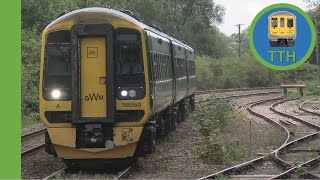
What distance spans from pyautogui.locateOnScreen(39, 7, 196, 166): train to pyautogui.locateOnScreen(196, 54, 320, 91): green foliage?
131 feet

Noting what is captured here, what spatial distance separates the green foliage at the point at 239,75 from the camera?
50562mm

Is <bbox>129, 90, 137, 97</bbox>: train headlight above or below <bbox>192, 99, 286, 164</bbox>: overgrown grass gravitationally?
above

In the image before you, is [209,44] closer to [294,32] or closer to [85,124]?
[85,124]

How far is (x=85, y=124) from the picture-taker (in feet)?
33.7

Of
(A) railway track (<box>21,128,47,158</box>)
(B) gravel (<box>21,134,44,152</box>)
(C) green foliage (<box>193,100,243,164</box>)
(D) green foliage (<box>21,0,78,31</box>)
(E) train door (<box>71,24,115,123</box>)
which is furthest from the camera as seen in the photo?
(D) green foliage (<box>21,0,78,31</box>)

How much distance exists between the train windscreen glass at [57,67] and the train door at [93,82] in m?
0.32

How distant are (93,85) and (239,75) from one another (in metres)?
42.9

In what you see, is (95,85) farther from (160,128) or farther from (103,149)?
(160,128)

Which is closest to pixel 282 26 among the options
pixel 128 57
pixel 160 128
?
pixel 128 57

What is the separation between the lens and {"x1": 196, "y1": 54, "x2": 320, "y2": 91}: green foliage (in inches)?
1991

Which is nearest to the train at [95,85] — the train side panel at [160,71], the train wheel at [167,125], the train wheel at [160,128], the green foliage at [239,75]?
the train side panel at [160,71]

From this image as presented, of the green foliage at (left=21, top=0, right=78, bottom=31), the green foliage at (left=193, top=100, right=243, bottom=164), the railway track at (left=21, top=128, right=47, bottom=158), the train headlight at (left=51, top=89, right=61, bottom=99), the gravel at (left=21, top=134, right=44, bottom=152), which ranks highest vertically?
the green foliage at (left=21, top=0, right=78, bottom=31)

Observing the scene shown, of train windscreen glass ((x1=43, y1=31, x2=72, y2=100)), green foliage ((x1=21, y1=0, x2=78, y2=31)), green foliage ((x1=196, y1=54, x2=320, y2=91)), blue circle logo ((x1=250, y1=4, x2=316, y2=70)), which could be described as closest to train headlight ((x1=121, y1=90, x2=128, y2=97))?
train windscreen glass ((x1=43, y1=31, x2=72, y2=100))

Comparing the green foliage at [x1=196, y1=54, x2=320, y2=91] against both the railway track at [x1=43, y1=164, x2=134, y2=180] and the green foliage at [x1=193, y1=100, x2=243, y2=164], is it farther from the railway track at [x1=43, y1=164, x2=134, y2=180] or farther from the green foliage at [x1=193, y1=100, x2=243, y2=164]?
the railway track at [x1=43, y1=164, x2=134, y2=180]
